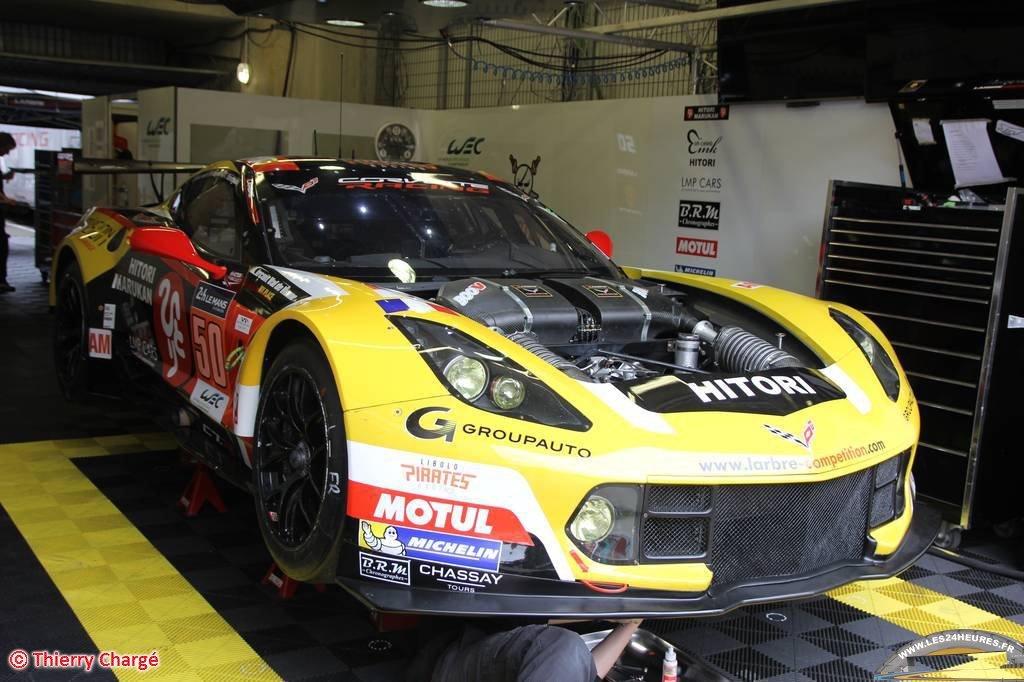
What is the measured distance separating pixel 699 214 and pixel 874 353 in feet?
10.8

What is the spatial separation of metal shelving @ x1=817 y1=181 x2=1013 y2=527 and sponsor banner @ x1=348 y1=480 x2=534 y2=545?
241 centimetres

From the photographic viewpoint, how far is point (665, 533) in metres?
2.33

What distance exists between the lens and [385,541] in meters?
2.32

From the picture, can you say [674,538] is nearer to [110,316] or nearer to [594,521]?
[594,521]

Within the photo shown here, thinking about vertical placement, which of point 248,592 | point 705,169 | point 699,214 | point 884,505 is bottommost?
point 248,592

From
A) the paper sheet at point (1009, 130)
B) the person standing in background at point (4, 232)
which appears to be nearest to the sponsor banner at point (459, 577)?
the paper sheet at point (1009, 130)

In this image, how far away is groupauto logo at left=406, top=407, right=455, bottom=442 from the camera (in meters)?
2.30

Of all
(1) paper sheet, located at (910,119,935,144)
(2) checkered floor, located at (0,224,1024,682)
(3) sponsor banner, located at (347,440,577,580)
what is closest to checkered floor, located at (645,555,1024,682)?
(2) checkered floor, located at (0,224,1024,682)

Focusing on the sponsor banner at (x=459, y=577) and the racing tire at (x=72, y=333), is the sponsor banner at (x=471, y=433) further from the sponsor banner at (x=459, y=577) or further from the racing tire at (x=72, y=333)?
the racing tire at (x=72, y=333)

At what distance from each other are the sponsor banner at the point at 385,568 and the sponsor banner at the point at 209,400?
1116 mm

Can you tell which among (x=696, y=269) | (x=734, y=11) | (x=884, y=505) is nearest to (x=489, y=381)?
(x=884, y=505)

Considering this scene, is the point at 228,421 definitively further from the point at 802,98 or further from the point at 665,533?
the point at 802,98

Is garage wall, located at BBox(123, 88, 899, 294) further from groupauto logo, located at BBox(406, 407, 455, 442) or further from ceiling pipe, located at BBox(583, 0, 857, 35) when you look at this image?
groupauto logo, located at BBox(406, 407, 455, 442)

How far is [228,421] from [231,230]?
850 millimetres
